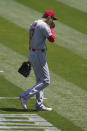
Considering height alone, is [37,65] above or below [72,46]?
above

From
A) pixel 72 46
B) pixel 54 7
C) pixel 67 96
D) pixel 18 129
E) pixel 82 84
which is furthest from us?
pixel 54 7

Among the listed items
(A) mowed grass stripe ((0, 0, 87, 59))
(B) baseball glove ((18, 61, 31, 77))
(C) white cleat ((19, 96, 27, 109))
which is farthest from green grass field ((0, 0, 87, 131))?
(B) baseball glove ((18, 61, 31, 77))

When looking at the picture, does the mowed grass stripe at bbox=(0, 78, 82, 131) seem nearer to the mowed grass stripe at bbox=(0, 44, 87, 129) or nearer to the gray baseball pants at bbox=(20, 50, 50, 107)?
the mowed grass stripe at bbox=(0, 44, 87, 129)

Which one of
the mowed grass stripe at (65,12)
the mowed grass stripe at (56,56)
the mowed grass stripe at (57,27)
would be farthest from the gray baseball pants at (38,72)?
the mowed grass stripe at (65,12)

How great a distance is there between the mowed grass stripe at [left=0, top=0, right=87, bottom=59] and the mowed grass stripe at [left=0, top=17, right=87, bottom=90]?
283 millimetres

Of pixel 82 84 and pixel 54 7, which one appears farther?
pixel 54 7

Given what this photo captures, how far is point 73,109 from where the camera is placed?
13273 mm

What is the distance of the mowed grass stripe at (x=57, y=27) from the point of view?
754 inches

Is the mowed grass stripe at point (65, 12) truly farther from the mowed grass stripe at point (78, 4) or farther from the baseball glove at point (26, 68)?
the baseball glove at point (26, 68)

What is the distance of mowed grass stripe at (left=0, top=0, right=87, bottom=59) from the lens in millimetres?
19156

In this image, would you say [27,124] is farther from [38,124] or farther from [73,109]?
[73,109]

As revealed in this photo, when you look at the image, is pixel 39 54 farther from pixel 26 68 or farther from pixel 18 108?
pixel 18 108

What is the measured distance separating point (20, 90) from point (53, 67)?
8.16 feet

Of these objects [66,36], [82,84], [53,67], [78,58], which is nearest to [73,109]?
[82,84]
